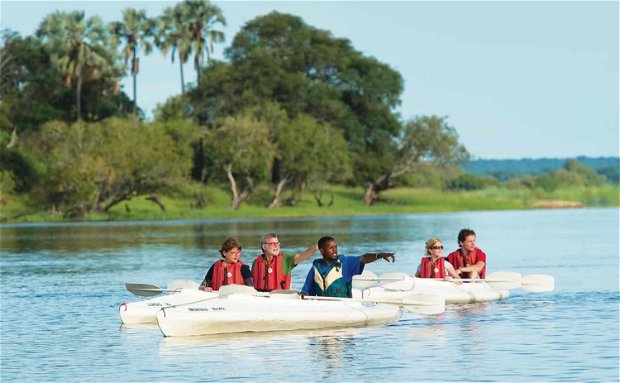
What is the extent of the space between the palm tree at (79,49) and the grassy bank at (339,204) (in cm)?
832

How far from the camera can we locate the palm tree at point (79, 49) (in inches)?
3893

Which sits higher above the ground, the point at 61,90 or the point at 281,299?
the point at 61,90

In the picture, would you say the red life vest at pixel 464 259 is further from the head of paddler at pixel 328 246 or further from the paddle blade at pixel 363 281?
the head of paddler at pixel 328 246

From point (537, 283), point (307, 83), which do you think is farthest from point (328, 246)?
point (307, 83)

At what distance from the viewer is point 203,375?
60.1 feet

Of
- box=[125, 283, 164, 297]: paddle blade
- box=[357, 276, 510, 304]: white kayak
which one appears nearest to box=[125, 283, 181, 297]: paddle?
box=[125, 283, 164, 297]: paddle blade

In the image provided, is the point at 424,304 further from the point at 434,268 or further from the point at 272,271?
the point at 434,268

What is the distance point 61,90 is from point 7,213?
1732 centimetres

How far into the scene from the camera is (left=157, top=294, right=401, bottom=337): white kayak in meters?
22.0

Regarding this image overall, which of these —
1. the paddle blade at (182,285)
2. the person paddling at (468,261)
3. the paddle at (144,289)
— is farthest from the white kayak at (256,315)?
the person paddling at (468,261)

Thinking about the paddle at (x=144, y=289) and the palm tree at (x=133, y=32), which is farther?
the palm tree at (x=133, y=32)

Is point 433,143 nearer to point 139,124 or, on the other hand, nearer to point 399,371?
point 139,124

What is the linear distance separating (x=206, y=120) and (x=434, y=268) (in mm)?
85915

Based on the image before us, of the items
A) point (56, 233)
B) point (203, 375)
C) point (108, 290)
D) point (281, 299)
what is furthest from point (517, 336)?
point (56, 233)
